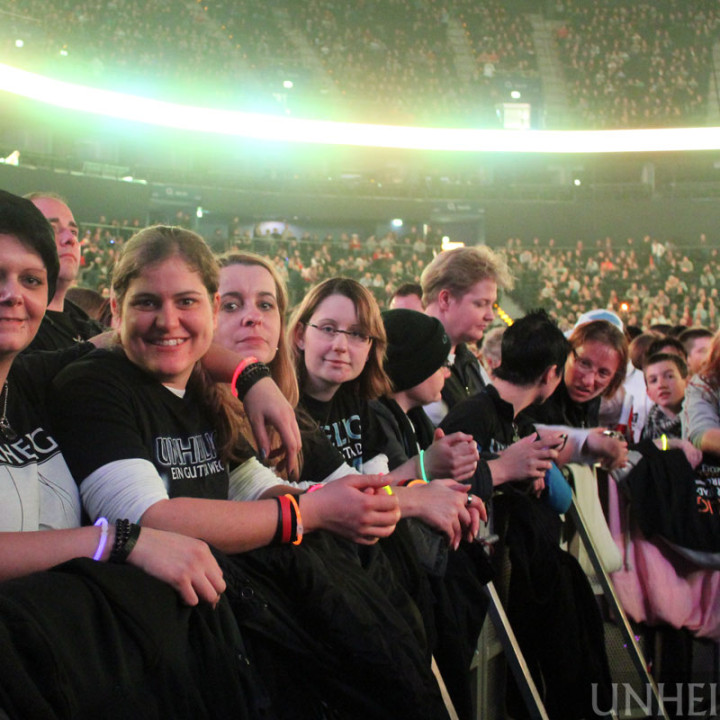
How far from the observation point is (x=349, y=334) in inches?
107

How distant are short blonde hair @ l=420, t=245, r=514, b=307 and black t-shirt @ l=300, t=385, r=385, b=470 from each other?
4.22 feet

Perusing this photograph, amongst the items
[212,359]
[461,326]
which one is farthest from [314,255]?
[212,359]

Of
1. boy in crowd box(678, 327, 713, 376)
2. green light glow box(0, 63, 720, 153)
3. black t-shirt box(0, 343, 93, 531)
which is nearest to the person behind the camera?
black t-shirt box(0, 343, 93, 531)

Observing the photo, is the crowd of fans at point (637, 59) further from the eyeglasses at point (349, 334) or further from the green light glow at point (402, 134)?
the eyeglasses at point (349, 334)

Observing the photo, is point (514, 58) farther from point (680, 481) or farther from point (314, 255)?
point (680, 481)

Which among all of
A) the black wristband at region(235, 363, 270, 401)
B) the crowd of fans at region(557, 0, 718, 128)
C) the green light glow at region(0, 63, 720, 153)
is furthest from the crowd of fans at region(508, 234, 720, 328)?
the black wristband at region(235, 363, 270, 401)

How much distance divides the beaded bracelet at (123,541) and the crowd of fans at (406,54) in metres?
25.2

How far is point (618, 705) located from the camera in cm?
331

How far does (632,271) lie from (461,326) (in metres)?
19.0

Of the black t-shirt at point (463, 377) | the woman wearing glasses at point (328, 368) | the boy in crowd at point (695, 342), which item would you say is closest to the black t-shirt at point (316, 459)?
the woman wearing glasses at point (328, 368)

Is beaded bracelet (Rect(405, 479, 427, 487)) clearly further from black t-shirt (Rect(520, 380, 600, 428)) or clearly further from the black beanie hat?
black t-shirt (Rect(520, 380, 600, 428))

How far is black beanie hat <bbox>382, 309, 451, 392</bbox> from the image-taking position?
3.05m

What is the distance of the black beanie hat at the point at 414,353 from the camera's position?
3.05 meters

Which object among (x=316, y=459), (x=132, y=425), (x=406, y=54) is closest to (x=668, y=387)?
(x=316, y=459)
